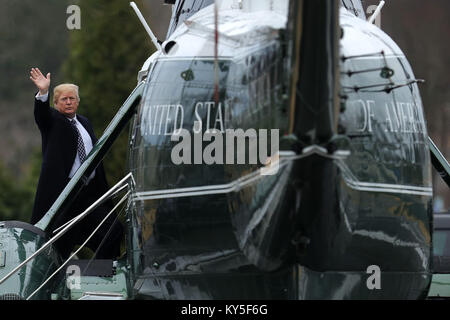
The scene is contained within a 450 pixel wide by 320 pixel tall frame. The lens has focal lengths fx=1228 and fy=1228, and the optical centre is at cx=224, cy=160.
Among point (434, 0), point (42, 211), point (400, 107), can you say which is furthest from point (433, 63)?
point (400, 107)

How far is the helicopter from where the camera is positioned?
23.6ft

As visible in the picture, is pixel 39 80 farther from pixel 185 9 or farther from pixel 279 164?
pixel 279 164

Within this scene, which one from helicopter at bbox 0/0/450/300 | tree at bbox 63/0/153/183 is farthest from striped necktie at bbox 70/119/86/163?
tree at bbox 63/0/153/183

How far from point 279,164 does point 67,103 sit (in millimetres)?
4250

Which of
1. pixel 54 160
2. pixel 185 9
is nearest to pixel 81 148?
pixel 54 160

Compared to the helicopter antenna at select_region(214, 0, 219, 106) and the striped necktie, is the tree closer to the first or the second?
the striped necktie

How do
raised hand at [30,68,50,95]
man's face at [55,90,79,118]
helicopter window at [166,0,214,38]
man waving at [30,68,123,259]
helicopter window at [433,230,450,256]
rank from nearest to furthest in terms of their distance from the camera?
helicopter window at [166,0,214,38], raised hand at [30,68,50,95], man waving at [30,68,123,259], man's face at [55,90,79,118], helicopter window at [433,230,450,256]

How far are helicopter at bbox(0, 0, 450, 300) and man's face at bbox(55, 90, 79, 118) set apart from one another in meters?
2.25

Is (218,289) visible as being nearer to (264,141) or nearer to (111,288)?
(264,141)

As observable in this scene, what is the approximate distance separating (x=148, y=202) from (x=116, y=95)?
18.0m

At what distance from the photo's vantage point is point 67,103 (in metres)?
11.1

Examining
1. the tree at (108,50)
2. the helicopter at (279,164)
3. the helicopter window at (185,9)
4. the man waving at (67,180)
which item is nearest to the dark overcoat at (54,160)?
the man waving at (67,180)

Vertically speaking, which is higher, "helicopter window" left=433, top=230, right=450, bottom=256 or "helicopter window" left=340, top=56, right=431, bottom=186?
"helicopter window" left=340, top=56, right=431, bottom=186

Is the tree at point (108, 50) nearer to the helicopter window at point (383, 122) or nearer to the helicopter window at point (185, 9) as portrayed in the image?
the helicopter window at point (185, 9)
